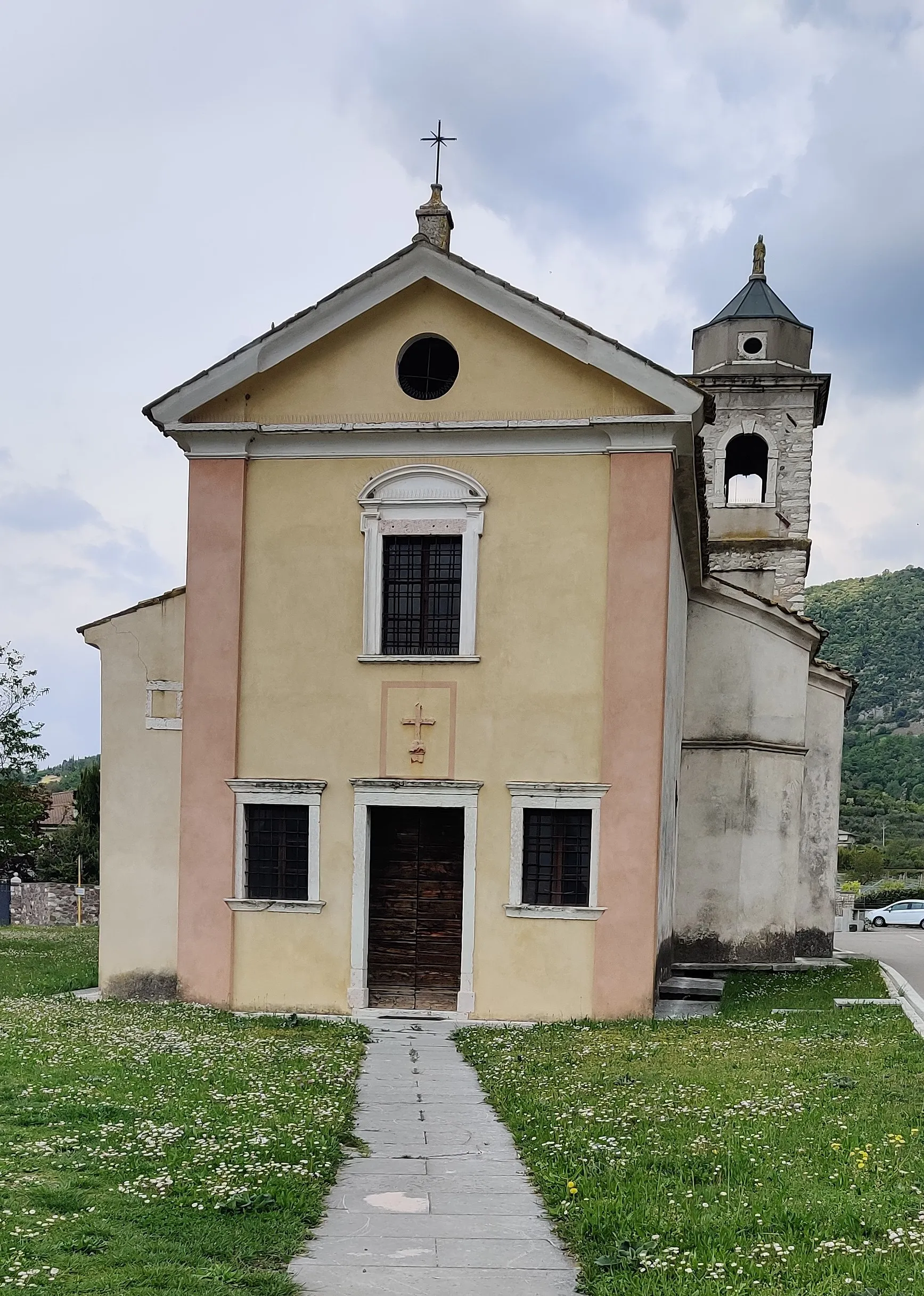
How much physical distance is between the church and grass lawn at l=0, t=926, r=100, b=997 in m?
1.73

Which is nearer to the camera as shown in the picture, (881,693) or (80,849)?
(80,849)

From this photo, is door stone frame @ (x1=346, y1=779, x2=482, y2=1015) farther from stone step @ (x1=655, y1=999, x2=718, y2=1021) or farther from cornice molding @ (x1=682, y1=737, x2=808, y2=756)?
cornice molding @ (x1=682, y1=737, x2=808, y2=756)

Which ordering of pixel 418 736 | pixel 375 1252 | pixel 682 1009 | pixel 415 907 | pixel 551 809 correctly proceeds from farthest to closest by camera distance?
pixel 682 1009
pixel 415 907
pixel 418 736
pixel 551 809
pixel 375 1252

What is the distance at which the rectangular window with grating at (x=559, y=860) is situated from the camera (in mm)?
14484

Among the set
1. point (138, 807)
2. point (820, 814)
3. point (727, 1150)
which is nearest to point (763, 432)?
point (820, 814)

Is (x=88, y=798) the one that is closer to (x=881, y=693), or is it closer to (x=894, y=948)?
(x=894, y=948)

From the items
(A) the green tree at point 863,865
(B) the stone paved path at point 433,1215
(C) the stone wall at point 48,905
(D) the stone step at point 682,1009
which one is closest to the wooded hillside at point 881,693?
(A) the green tree at point 863,865

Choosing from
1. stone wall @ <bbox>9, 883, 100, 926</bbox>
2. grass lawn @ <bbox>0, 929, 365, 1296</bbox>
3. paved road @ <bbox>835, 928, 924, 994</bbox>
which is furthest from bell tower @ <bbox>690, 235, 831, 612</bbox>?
stone wall @ <bbox>9, 883, 100, 926</bbox>

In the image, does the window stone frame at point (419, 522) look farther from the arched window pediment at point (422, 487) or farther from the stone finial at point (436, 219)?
the stone finial at point (436, 219)

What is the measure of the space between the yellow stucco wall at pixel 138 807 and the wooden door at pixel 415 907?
2.61 m

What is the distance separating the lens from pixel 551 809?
47.6 ft

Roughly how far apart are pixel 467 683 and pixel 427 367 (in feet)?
12.9

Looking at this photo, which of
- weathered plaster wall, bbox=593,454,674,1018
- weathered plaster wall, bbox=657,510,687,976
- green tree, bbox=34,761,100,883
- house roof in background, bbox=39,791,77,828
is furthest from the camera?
house roof in background, bbox=39,791,77,828

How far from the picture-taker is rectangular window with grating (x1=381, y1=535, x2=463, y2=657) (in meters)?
15.1
